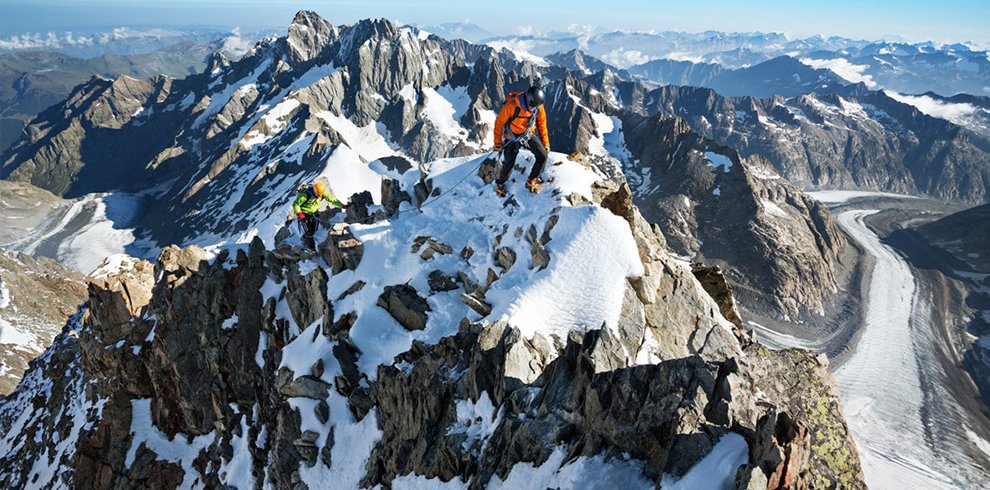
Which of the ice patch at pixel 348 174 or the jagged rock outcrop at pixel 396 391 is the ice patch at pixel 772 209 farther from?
the jagged rock outcrop at pixel 396 391

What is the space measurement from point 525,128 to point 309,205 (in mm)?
14492

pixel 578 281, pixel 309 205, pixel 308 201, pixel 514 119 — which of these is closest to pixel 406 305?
pixel 578 281

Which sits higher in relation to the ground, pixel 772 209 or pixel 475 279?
pixel 475 279

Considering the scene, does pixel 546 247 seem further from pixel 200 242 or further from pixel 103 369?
pixel 200 242

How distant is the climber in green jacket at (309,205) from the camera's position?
91.1ft

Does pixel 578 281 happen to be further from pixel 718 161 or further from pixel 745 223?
pixel 718 161

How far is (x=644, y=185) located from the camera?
488 feet

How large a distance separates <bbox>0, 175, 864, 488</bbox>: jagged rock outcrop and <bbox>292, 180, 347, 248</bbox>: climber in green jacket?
2131mm

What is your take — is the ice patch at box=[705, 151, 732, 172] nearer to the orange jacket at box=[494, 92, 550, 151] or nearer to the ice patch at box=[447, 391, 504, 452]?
the orange jacket at box=[494, 92, 550, 151]

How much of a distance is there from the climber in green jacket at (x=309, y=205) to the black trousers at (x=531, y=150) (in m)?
10.7

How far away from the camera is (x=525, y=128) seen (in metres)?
22.5

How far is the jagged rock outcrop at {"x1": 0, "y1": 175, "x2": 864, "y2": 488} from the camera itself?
444 inches

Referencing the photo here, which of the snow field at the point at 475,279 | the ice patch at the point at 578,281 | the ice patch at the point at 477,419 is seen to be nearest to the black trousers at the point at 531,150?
the snow field at the point at 475,279

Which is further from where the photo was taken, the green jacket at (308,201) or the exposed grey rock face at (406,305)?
the green jacket at (308,201)
